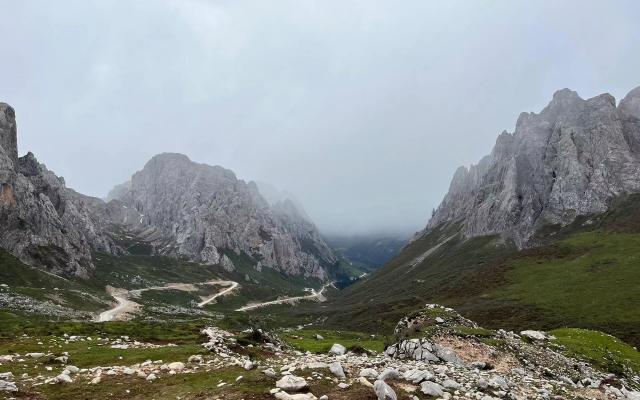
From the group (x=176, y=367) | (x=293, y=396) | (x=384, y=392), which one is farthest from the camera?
(x=176, y=367)

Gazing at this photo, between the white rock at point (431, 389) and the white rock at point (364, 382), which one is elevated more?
the white rock at point (364, 382)

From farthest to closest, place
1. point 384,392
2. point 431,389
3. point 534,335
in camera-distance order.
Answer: point 534,335
point 431,389
point 384,392

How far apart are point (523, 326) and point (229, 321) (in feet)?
251

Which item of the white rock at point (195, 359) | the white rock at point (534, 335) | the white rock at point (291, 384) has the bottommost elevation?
the white rock at point (534, 335)

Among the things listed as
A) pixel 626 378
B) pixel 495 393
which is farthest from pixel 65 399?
pixel 626 378

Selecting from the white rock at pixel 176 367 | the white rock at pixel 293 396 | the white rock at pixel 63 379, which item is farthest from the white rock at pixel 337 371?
the white rock at pixel 63 379

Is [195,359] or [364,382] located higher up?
[364,382]

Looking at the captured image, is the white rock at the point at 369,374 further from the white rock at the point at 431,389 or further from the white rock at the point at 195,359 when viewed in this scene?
the white rock at the point at 195,359

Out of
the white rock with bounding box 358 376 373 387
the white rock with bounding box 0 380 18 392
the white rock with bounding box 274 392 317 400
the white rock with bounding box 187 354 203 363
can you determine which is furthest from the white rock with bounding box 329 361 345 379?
the white rock with bounding box 0 380 18 392

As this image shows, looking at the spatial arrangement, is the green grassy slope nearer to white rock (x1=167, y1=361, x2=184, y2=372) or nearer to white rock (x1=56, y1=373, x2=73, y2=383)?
white rock (x1=167, y1=361, x2=184, y2=372)

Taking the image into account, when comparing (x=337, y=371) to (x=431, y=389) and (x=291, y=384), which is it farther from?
(x=431, y=389)

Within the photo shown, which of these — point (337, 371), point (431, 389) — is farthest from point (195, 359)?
point (431, 389)

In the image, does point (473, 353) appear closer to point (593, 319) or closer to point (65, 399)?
point (65, 399)

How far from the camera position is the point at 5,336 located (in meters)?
48.2
